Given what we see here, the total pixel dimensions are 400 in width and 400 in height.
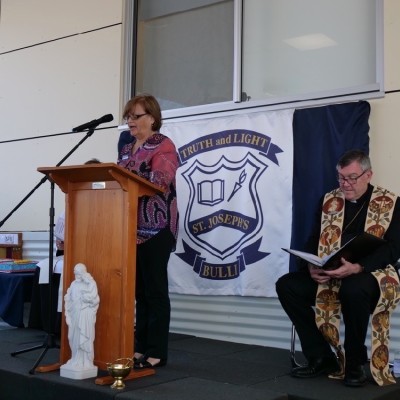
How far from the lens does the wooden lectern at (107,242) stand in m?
2.87

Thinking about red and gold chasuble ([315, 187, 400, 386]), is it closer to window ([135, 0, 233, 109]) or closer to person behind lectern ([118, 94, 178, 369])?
person behind lectern ([118, 94, 178, 369])

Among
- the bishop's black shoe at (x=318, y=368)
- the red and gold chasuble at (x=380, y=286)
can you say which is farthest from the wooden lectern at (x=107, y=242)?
the red and gold chasuble at (x=380, y=286)

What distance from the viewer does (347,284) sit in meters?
2.86

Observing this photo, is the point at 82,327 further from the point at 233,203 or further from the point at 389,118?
the point at 389,118

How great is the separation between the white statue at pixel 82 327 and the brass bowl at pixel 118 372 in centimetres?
26

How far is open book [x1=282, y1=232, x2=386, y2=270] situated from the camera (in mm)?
2783

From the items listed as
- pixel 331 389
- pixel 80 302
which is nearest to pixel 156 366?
pixel 80 302

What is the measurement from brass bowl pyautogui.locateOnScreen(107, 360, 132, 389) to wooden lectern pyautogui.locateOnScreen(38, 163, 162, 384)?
0.66 feet

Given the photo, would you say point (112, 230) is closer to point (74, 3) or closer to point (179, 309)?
point (179, 309)

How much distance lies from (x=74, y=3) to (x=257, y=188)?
2512 mm

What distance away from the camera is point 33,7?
5.68 meters

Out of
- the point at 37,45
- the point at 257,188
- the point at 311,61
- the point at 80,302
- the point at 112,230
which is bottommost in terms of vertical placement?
the point at 80,302

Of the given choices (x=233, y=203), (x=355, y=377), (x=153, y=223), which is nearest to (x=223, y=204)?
(x=233, y=203)

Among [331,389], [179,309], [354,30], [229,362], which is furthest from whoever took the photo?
[179,309]
